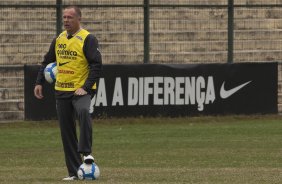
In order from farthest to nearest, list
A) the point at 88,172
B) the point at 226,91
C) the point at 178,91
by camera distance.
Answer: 1. the point at 226,91
2. the point at 178,91
3. the point at 88,172

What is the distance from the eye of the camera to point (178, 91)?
23188 mm

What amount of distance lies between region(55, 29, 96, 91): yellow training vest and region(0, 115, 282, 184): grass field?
3.63ft

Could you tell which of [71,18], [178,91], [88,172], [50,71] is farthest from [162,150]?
[178,91]

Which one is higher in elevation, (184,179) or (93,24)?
(93,24)

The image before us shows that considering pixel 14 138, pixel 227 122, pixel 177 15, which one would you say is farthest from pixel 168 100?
pixel 14 138

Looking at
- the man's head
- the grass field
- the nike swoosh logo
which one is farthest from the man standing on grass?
the nike swoosh logo

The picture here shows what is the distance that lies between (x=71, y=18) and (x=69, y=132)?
132 cm

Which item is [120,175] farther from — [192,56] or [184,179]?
[192,56]

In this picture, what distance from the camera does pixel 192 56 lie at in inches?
1014

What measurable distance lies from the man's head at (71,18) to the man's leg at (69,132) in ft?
2.75

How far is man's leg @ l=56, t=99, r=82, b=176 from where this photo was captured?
448 inches

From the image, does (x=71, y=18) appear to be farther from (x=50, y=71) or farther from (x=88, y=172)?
(x=88, y=172)

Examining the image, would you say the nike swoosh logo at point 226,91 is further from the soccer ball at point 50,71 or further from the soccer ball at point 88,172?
the soccer ball at point 88,172

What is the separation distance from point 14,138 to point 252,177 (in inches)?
337
